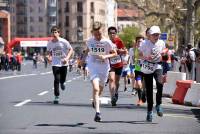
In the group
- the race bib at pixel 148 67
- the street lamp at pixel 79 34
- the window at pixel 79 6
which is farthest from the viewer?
the window at pixel 79 6

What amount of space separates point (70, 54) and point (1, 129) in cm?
585

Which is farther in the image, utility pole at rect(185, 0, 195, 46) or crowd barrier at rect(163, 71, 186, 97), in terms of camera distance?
utility pole at rect(185, 0, 195, 46)

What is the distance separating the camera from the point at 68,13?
159 m

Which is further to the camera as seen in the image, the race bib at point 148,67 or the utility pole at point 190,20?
the utility pole at point 190,20

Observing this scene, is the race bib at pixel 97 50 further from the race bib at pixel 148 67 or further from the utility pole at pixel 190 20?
the utility pole at pixel 190 20

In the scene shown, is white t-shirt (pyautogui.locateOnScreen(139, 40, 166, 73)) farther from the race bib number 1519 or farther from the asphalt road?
the asphalt road

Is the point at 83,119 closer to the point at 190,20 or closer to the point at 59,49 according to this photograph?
the point at 59,49

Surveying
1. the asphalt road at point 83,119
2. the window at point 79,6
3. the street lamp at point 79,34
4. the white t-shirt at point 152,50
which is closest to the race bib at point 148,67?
the white t-shirt at point 152,50

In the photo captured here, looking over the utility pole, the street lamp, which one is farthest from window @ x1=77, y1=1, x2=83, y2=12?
the utility pole

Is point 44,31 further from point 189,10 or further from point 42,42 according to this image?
point 189,10

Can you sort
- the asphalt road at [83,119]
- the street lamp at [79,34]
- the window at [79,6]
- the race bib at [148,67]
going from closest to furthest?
the asphalt road at [83,119]
the race bib at [148,67]
the street lamp at [79,34]
the window at [79,6]

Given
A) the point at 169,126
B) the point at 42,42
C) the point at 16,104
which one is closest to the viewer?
the point at 169,126

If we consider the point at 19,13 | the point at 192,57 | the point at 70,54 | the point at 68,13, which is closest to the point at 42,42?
the point at 68,13

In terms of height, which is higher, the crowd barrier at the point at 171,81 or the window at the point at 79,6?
the window at the point at 79,6
